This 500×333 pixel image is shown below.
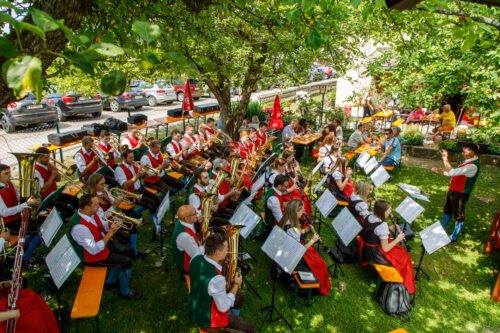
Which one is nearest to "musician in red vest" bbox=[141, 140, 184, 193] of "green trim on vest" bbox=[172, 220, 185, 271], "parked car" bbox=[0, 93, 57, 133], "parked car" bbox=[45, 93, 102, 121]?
"green trim on vest" bbox=[172, 220, 185, 271]

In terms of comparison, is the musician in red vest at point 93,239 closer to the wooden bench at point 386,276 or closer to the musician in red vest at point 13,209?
the musician in red vest at point 13,209

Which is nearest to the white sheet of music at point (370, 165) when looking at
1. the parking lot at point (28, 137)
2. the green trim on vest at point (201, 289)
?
the green trim on vest at point (201, 289)

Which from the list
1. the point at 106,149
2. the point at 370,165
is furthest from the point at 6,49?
the point at 370,165

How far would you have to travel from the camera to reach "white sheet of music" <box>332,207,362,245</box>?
189 inches

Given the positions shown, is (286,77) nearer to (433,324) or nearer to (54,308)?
(433,324)

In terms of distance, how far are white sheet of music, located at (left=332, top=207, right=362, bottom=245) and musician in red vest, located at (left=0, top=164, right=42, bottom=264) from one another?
4.39 metres

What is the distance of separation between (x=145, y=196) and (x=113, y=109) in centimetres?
1369

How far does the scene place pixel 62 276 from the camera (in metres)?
3.47

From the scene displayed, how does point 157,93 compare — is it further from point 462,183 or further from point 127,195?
point 462,183

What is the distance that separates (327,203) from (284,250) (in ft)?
6.31

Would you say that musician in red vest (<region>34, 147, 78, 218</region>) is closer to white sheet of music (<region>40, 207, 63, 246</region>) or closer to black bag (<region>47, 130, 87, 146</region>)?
white sheet of music (<region>40, 207, 63, 246</region>)

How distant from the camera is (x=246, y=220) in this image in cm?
493

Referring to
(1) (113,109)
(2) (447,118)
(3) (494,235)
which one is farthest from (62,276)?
(1) (113,109)

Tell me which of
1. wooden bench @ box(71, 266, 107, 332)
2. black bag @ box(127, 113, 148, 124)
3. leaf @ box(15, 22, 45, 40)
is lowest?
wooden bench @ box(71, 266, 107, 332)
